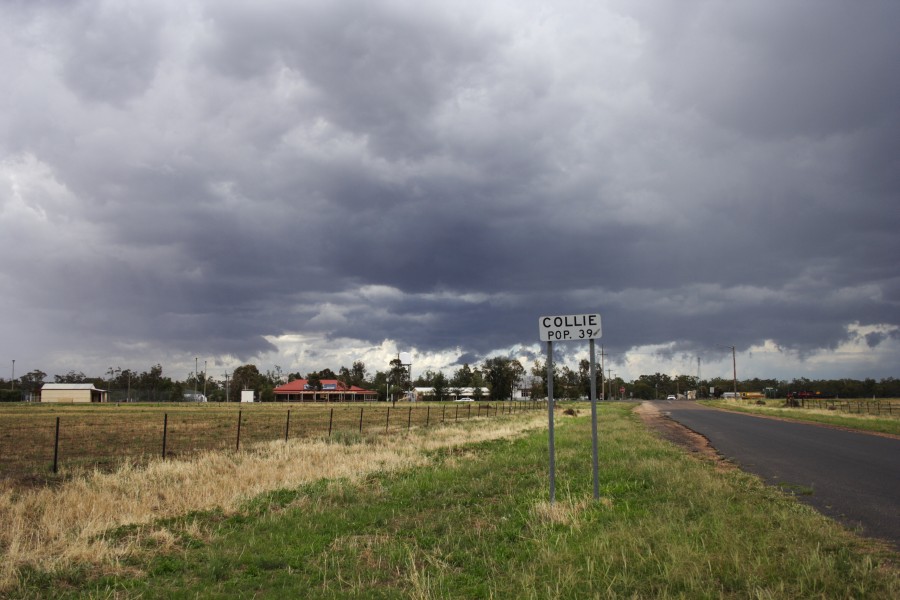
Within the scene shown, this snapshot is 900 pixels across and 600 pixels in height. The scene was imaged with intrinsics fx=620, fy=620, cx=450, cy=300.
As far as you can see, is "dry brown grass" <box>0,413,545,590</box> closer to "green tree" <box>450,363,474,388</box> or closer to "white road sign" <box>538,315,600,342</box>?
"white road sign" <box>538,315,600,342</box>

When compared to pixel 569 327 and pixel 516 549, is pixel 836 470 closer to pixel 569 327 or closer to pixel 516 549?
pixel 569 327

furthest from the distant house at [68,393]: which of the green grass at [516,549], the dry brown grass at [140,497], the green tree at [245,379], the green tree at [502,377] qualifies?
the green grass at [516,549]

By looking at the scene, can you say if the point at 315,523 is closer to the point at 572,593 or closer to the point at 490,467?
the point at 572,593

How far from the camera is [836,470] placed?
48.9ft

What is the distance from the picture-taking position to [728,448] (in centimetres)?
2116

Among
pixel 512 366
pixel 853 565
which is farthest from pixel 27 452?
pixel 512 366

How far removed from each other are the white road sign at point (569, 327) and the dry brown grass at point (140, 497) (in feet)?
22.0

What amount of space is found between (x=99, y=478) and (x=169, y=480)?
1.79m

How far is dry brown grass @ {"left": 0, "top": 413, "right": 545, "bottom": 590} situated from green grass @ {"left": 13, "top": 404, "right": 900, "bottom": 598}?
51 centimetres

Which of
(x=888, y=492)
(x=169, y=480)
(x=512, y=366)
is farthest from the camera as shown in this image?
(x=512, y=366)

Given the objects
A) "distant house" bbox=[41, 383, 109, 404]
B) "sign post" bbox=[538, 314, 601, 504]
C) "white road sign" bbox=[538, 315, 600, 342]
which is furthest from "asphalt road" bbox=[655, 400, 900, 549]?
"distant house" bbox=[41, 383, 109, 404]

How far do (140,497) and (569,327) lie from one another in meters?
9.73

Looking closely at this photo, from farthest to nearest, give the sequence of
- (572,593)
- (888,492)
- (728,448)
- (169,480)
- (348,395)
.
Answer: (348,395) → (728,448) → (169,480) → (888,492) → (572,593)

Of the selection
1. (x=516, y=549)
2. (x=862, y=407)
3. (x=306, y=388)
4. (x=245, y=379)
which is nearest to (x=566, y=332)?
→ (x=516, y=549)
